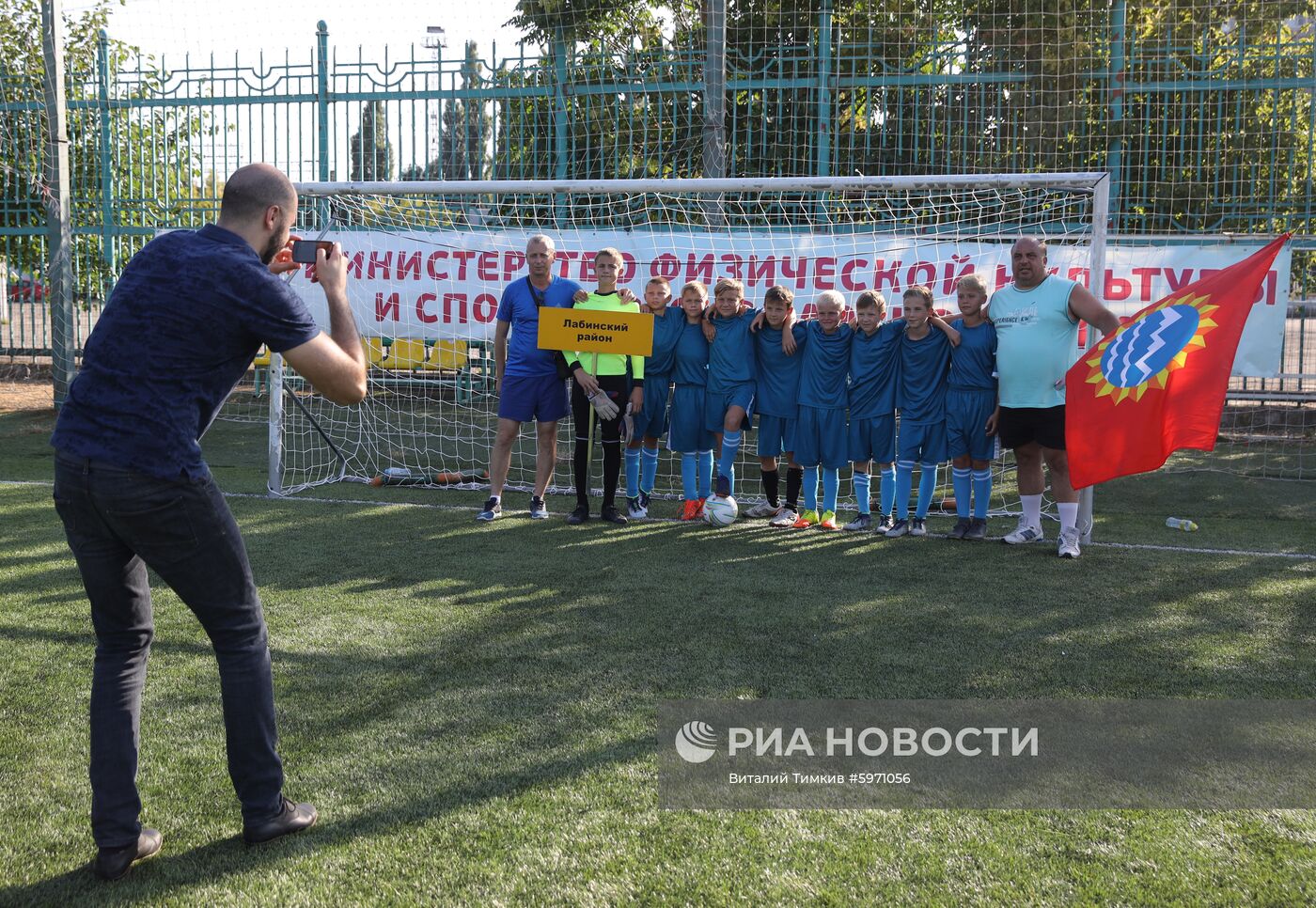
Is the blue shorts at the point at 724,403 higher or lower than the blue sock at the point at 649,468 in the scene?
higher

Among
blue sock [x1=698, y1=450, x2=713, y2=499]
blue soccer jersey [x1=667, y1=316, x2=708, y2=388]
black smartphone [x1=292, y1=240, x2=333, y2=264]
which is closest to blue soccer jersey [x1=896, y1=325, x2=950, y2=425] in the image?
blue soccer jersey [x1=667, y1=316, x2=708, y2=388]

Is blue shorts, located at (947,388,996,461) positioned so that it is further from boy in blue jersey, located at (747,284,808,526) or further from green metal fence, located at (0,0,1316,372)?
green metal fence, located at (0,0,1316,372)

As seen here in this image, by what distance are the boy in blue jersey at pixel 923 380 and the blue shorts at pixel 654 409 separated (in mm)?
1658

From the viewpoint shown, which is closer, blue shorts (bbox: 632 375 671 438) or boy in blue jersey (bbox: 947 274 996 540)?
boy in blue jersey (bbox: 947 274 996 540)

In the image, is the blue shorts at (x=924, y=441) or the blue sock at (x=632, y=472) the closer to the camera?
the blue shorts at (x=924, y=441)

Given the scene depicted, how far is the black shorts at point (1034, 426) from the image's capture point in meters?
6.39

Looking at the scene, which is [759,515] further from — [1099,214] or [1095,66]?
[1095,66]

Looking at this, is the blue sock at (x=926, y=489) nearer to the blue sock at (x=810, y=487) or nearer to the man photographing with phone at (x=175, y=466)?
the blue sock at (x=810, y=487)

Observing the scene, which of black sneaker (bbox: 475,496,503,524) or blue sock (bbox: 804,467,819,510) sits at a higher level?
blue sock (bbox: 804,467,819,510)

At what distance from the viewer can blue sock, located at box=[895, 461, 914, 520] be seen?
6.97 metres

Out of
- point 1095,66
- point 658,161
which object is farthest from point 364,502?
point 1095,66

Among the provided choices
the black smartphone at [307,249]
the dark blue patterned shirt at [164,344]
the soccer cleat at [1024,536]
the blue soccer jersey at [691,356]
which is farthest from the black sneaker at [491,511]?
the dark blue patterned shirt at [164,344]

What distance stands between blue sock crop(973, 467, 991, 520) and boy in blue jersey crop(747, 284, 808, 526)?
47.2 inches

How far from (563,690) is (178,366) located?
1.92 meters
